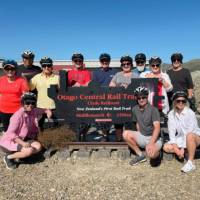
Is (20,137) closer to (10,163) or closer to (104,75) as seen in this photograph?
(10,163)

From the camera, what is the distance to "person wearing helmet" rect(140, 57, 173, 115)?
331 inches

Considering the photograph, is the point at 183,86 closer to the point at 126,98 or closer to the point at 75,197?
the point at 126,98

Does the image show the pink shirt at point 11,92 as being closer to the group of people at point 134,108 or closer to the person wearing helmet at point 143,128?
the group of people at point 134,108

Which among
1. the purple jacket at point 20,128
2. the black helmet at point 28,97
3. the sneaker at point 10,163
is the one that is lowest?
the sneaker at point 10,163

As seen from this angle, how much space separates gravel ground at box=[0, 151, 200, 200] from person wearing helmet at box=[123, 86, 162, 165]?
1.16ft

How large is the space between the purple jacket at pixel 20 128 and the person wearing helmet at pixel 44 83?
0.75m

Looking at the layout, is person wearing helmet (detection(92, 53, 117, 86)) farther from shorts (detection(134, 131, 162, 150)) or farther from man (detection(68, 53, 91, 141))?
shorts (detection(134, 131, 162, 150))

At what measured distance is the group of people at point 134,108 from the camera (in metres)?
7.45

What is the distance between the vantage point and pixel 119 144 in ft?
27.6

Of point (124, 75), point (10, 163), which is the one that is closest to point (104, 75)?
point (124, 75)

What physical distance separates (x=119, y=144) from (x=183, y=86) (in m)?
2.01

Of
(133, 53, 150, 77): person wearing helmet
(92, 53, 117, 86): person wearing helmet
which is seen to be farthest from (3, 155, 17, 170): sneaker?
(133, 53, 150, 77): person wearing helmet

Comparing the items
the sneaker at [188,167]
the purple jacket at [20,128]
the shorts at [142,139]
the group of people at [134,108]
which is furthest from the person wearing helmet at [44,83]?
the sneaker at [188,167]

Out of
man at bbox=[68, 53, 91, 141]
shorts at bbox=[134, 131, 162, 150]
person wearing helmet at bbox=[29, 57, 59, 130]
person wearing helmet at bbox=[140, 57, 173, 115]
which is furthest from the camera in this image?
man at bbox=[68, 53, 91, 141]
